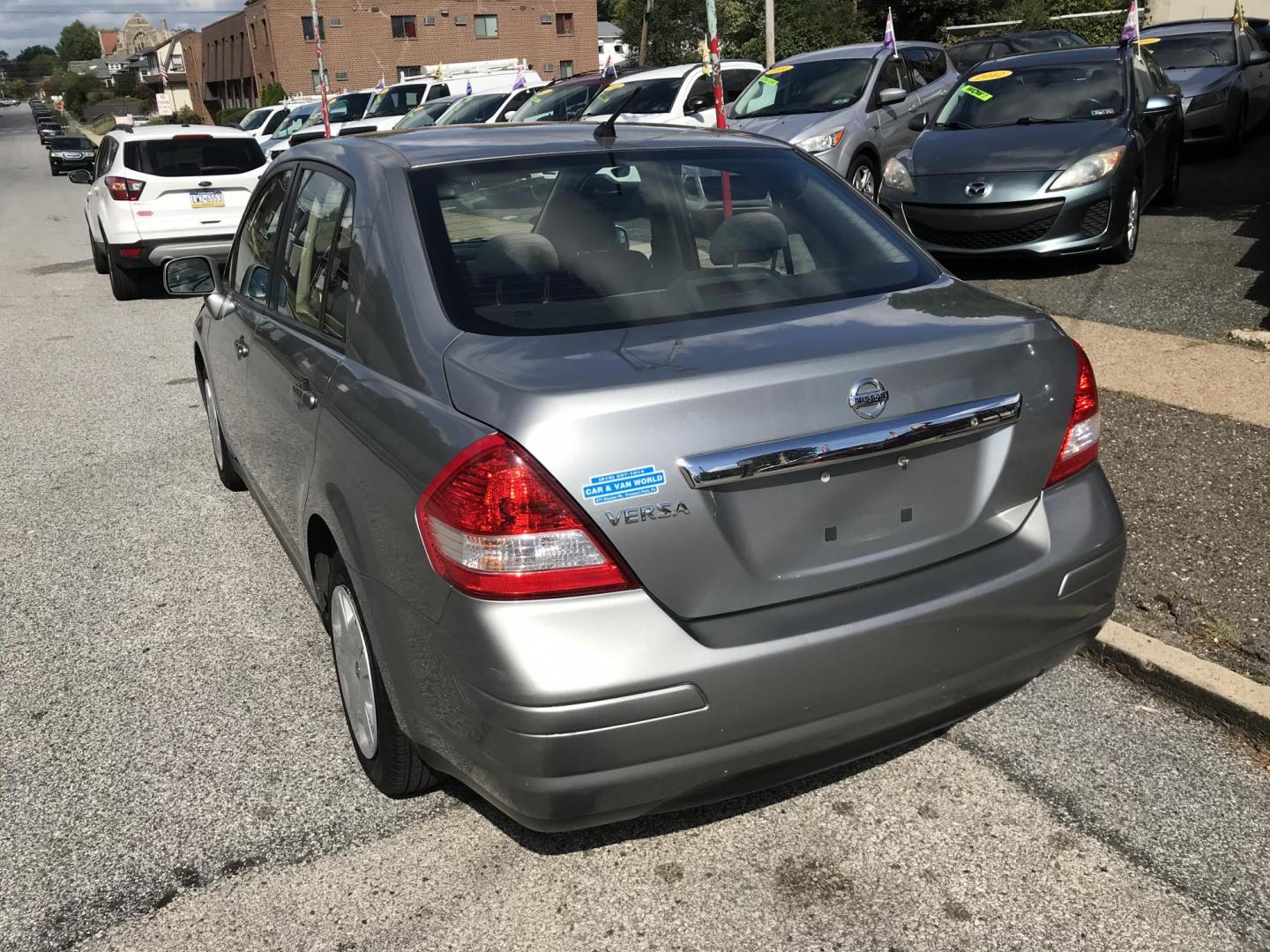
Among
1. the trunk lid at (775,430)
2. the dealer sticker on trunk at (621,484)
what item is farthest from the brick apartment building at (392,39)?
the dealer sticker on trunk at (621,484)

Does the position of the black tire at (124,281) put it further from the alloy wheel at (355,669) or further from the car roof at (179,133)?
the alloy wheel at (355,669)

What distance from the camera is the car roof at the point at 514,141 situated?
3.37 meters

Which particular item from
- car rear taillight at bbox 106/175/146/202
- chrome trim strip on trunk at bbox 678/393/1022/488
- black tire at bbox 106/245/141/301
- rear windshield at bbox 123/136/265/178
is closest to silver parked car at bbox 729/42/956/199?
rear windshield at bbox 123/136/265/178

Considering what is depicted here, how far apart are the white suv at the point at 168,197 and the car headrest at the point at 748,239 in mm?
9951

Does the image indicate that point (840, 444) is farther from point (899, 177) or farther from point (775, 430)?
point (899, 177)

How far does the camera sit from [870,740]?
8.78 feet

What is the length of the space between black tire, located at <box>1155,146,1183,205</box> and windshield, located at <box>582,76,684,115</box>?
20.4 feet

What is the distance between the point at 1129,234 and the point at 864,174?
3506mm

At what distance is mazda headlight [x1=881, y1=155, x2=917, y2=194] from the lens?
9.58 meters


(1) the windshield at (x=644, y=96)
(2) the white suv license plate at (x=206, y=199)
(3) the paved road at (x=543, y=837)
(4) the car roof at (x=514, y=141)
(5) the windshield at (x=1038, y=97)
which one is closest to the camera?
(3) the paved road at (x=543, y=837)

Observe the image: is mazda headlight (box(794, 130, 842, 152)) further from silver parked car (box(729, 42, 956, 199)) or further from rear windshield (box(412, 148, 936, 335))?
rear windshield (box(412, 148, 936, 335))

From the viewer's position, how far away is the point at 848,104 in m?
12.5

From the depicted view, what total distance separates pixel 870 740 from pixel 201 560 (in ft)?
11.1

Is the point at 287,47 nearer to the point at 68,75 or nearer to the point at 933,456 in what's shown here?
the point at 933,456
